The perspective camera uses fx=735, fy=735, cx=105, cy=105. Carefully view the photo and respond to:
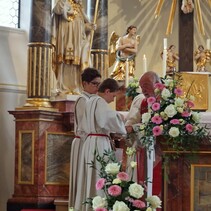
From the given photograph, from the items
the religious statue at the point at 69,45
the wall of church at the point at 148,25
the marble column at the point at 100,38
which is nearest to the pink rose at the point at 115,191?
the religious statue at the point at 69,45

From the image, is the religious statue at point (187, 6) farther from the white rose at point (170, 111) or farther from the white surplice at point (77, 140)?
the white rose at point (170, 111)

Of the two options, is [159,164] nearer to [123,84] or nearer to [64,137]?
[64,137]

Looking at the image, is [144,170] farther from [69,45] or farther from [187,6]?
[187,6]

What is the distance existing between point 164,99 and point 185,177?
30.1 inches

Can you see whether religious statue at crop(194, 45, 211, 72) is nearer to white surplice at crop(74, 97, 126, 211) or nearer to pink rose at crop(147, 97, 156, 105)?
white surplice at crop(74, 97, 126, 211)

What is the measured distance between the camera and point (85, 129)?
275 inches

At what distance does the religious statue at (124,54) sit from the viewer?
11.1 metres

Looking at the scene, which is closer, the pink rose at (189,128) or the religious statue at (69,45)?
the pink rose at (189,128)

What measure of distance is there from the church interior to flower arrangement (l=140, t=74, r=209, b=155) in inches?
14.2

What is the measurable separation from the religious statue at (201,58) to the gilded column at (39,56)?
12.5 ft

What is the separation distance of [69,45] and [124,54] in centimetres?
161

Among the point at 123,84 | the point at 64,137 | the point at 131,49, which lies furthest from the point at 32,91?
the point at 131,49

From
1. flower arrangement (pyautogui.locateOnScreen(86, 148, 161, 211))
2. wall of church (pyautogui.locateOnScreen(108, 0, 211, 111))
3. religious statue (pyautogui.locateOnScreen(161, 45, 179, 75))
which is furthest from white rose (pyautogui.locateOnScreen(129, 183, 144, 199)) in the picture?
wall of church (pyautogui.locateOnScreen(108, 0, 211, 111))

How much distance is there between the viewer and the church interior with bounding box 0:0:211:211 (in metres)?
9.21
